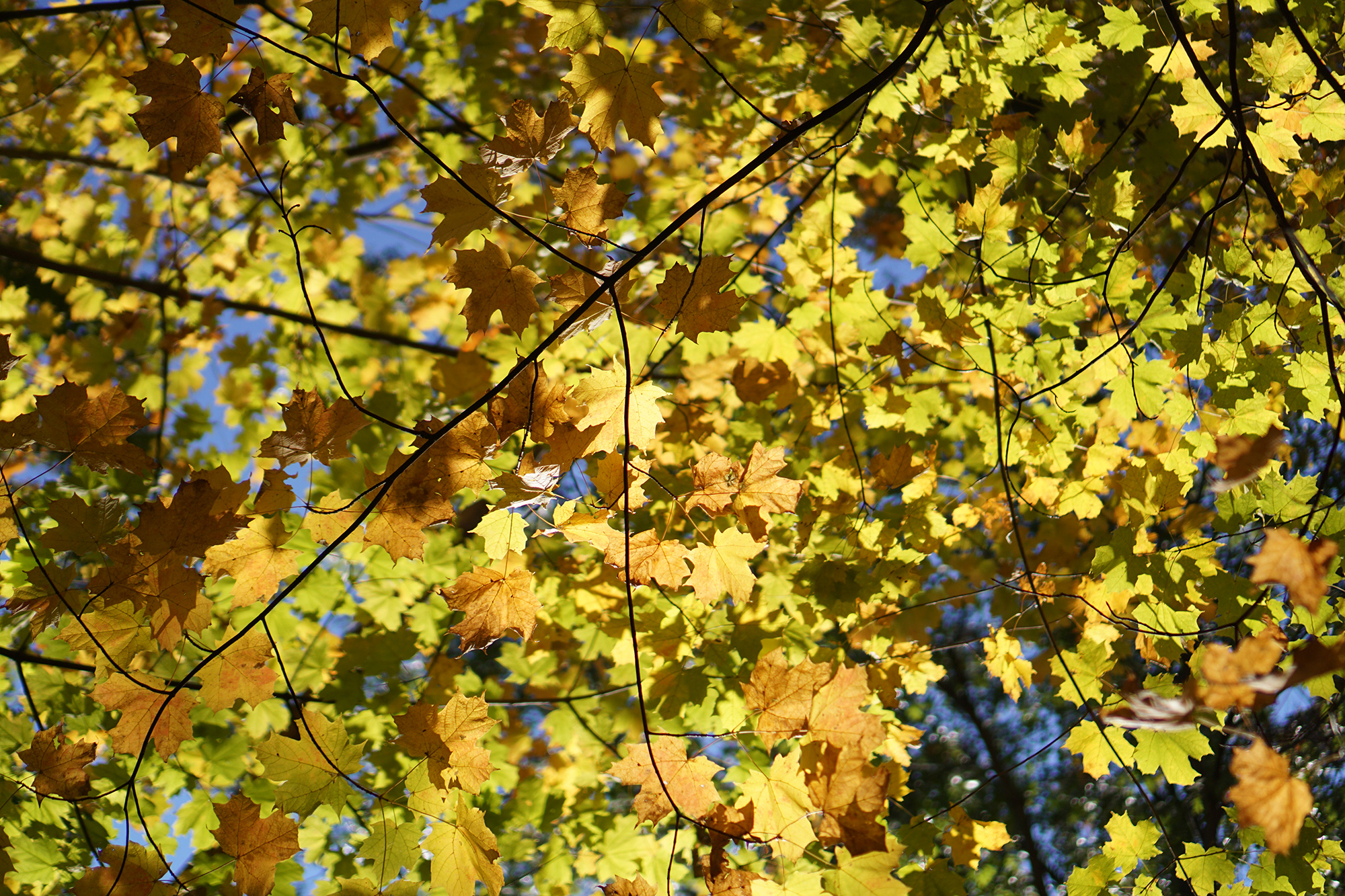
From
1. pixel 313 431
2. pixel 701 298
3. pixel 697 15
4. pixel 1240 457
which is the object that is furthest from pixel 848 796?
pixel 697 15

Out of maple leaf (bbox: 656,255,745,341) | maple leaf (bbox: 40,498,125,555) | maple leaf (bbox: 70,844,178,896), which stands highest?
maple leaf (bbox: 656,255,745,341)

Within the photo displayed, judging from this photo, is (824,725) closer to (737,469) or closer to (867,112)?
(737,469)

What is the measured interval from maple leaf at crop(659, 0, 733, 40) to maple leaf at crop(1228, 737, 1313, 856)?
4.49 feet

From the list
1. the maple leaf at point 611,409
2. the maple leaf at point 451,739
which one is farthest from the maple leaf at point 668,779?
→ the maple leaf at point 611,409

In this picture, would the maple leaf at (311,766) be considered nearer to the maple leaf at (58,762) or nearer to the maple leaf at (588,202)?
the maple leaf at (58,762)

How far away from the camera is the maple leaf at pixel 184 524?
4.48 ft

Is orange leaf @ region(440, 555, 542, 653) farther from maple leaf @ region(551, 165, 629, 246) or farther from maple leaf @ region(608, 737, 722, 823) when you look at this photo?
maple leaf @ region(551, 165, 629, 246)

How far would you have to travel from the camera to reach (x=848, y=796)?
131 centimetres

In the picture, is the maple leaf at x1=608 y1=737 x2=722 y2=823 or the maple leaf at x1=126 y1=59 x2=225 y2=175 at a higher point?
the maple leaf at x1=126 y1=59 x2=225 y2=175

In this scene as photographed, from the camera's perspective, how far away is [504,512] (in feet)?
4.90

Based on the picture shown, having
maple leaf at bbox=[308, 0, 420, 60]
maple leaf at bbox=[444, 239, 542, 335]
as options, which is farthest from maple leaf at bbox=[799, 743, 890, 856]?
maple leaf at bbox=[308, 0, 420, 60]

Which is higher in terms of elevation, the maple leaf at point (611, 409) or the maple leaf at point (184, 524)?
the maple leaf at point (611, 409)

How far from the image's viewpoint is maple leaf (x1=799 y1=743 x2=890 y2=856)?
126 centimetres

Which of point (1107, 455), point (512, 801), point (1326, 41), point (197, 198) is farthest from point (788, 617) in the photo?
point (197, 198)
